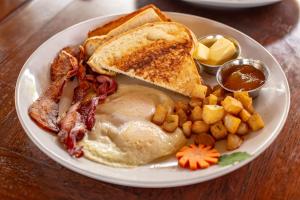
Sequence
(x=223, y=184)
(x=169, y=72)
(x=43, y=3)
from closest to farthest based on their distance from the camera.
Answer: (x=223, y=184) < (x=169, y=72) < (x=43, y=3)

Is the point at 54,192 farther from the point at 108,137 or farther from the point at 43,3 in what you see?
the point at 43,3

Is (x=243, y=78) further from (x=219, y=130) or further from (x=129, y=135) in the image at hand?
(x=129, y=135)

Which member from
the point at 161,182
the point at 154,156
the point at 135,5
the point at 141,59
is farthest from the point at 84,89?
the point at 135,5

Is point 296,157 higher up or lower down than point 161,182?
lower down

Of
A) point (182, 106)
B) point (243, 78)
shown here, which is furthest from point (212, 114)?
point (243, 78)

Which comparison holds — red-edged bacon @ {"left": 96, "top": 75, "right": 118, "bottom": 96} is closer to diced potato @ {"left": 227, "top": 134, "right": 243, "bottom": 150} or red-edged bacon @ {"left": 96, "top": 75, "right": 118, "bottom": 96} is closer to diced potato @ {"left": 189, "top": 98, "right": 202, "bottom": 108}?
diced potato @ {"left": 189, "top": 98, "right": 202, "bottom": 108}

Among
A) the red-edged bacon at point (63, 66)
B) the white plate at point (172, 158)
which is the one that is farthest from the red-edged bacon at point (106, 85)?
the white plate at point (172, 158)
